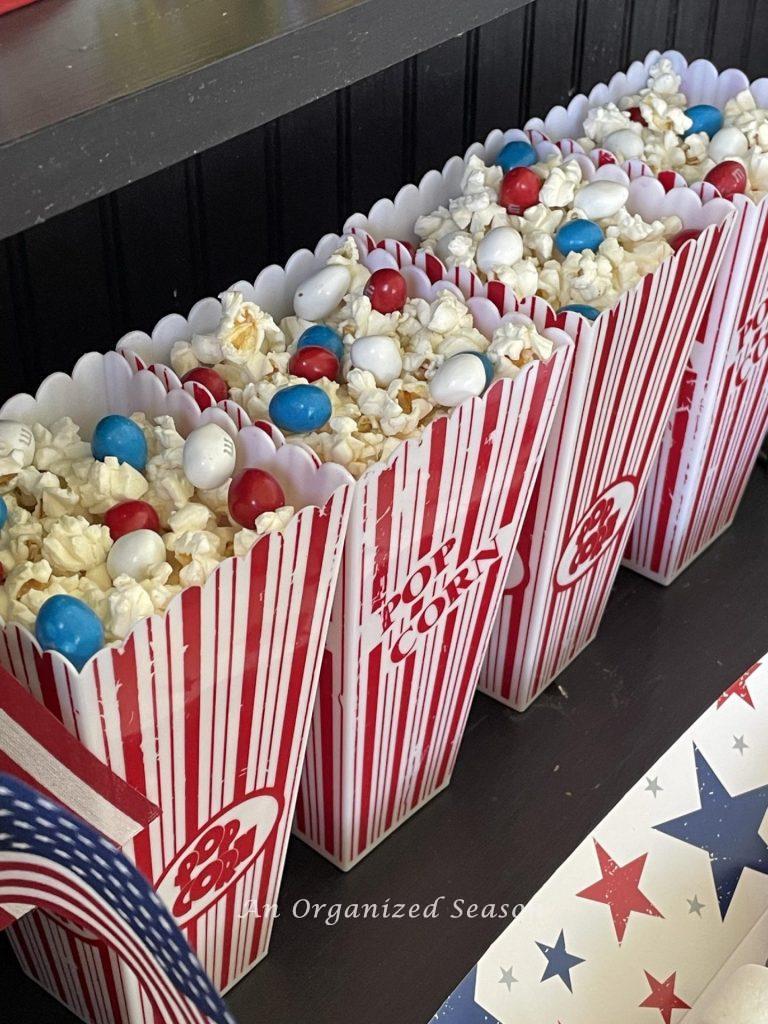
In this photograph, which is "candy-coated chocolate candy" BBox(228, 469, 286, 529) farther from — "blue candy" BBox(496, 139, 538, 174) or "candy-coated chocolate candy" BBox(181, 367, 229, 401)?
"blue candy" BBox(496, 139, 538, 174)

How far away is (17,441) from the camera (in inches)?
40.6

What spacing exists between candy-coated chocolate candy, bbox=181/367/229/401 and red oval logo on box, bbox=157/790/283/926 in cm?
38

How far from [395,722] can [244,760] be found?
27 centimetres

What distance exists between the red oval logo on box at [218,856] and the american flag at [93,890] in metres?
0.29

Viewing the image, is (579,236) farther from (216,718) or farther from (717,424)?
(216,718)

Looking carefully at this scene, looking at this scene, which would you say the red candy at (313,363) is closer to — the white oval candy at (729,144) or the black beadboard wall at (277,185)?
the black beadboard wall at (277,185)

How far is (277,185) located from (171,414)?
0.45 m

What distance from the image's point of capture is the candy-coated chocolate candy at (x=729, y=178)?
144 cm

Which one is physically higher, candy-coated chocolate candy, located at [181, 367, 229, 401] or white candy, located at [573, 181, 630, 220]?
white candy, located at [573, 181, 630, 220]

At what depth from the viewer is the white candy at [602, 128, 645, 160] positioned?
1.52m

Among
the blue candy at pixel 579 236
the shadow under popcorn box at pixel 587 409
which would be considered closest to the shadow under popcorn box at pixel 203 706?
the shadow under popcorn box at pixel 587 409

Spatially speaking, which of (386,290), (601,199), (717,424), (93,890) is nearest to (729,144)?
(601,199)

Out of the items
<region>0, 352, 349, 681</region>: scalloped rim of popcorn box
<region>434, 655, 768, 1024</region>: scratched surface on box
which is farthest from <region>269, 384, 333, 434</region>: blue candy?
<region>434, 655, 768, 1024</region>: scratched surface on box

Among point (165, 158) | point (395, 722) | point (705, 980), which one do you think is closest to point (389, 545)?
point (395, 722)
